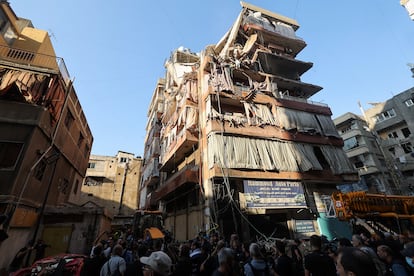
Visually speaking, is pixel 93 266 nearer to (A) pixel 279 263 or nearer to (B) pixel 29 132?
(A) pixel 279 263

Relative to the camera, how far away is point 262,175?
12867 millimetres

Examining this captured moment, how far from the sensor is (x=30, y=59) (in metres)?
12.9

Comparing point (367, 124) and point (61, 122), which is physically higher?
point (367, 124)

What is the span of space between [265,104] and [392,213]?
35.0 feet

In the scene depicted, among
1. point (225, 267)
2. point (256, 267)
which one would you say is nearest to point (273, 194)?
point (256, 267)

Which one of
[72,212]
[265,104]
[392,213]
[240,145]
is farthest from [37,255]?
[392,213]

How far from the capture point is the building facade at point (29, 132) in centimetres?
907

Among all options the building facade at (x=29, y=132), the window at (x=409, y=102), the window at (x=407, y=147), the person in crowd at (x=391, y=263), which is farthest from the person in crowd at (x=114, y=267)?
the window at (x=409, y=102)

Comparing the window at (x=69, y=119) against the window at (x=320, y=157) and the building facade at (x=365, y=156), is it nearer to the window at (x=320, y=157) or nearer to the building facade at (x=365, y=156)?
the window at (x=320, y=157)

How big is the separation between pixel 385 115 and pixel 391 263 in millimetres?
39453

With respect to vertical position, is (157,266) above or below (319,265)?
above

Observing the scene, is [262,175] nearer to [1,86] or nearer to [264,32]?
[1,86]

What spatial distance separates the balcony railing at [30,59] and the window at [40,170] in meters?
5.72

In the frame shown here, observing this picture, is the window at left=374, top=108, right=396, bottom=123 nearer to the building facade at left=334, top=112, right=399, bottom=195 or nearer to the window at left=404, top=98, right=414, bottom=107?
the building facade at left=334, top=112, right=399, bottom=195
